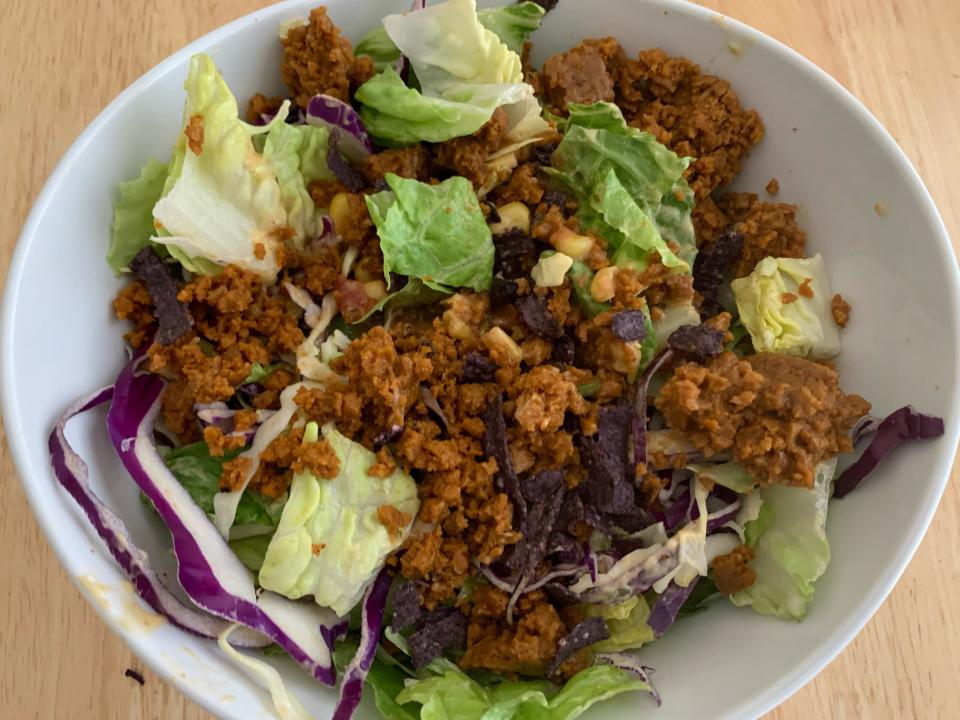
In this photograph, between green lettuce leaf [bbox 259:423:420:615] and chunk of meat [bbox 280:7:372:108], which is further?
chunk of meat [bbox 280:7:372:108]

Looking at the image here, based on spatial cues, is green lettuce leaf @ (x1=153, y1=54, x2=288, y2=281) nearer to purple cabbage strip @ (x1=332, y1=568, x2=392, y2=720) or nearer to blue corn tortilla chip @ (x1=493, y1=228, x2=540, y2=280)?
blue corn tortilla chip @ (x1=493, y1=228, x2=540, y2=280)

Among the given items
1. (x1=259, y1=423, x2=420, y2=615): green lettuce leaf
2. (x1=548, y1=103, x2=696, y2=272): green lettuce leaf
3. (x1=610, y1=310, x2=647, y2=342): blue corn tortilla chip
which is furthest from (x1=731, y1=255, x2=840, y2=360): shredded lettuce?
(x1=259, y1=423, x2=420, y2=615): green lettuce leaf

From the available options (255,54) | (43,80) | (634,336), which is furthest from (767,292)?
(43,80)

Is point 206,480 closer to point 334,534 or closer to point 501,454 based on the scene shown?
point 334,534

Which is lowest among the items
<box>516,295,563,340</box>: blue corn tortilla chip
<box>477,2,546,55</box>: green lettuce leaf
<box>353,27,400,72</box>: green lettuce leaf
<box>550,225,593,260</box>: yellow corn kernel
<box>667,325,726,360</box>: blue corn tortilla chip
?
<box>667,325,726,360</box>: blue corn tortilla chip

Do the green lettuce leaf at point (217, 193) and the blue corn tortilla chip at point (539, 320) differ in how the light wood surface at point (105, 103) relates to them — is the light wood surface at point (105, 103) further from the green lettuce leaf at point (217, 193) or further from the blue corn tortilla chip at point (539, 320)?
the blue corn tortilla chip at point (539, 320)

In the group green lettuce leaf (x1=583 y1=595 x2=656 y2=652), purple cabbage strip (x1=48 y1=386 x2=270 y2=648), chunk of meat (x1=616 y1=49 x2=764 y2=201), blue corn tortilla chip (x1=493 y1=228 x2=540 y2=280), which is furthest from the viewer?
chunk of meat (x1=616 y1=49 x2=764 y2=201)

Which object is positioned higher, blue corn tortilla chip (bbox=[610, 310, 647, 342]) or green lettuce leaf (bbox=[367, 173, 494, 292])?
green lettuce leaf (bbox=[367, 173, 494, 292])
